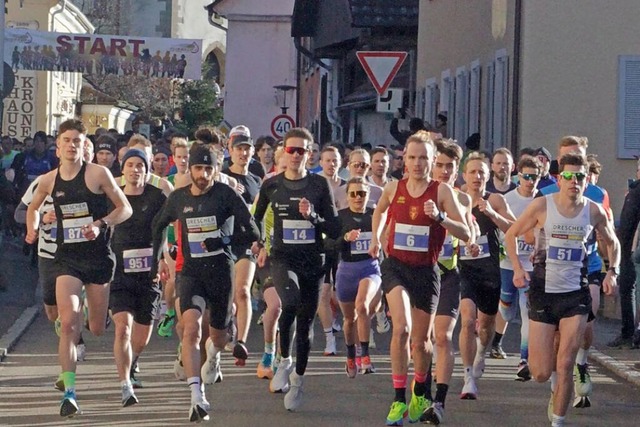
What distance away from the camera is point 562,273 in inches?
399

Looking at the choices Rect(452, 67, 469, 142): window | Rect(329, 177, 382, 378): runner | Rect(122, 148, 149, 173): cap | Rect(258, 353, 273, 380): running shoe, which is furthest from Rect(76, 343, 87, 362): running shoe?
Rect(452, 67, 469, 142): window

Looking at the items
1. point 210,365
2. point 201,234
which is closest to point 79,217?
point 201,234

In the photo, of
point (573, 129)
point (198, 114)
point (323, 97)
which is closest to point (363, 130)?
point (323, 97)

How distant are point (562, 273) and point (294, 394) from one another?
6.95 feet

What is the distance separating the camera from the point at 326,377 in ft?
42.4

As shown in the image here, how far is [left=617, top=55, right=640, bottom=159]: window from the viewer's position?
22.0 meters

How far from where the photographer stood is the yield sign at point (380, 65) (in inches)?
865

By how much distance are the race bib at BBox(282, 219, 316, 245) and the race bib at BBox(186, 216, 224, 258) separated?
35.9 inches

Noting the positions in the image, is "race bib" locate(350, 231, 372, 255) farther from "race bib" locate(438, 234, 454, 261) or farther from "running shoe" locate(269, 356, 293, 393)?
"race bib" locate(438, 234, 454, 261)

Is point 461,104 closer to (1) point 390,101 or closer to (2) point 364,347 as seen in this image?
(1) point 390,101

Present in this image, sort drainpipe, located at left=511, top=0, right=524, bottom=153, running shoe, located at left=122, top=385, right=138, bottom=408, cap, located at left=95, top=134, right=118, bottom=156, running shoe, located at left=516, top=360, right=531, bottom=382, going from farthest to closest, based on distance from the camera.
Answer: drainpipe, located at left=511, top=0, right=524, bottom=153, cap, located at left=95, top=134, right=118, bottom=156, running shoe, located at left=516, top=360, right=531, bottom=382, running shoe, located at left=122, top=385, right=138, bottom=408

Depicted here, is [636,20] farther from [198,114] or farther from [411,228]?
[198,114]

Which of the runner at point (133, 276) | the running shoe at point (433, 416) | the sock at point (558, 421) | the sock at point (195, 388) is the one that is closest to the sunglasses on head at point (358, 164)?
the runner at point (133, 276)

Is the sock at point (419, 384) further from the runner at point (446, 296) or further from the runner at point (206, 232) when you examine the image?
the runner at point (206, 232)
